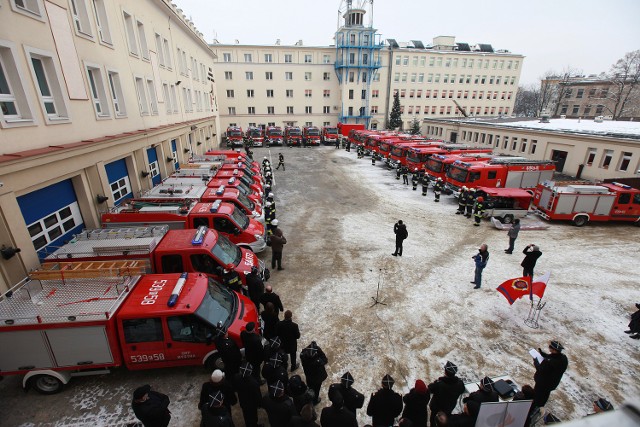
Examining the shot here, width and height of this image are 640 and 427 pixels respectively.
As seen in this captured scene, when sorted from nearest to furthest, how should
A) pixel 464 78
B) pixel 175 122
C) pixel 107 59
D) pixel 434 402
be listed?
pixel 434 402 → pixel 107 59 → pixel 175 122 → pixel 464 78

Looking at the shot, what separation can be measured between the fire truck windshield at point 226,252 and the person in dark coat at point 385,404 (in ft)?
17.6

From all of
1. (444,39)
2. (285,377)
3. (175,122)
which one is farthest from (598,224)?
(444,39)

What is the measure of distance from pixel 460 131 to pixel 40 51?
4054 cm

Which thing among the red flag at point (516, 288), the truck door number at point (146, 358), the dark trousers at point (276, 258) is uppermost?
the red flag at point (516, 288)

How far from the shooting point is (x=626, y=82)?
1857 inches

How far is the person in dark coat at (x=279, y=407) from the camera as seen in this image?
4422mm

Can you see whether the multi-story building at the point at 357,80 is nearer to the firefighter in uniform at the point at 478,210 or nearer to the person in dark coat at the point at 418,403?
the firefighter in uniform at the point at 478,210

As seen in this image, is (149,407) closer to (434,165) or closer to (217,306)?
(217,306)

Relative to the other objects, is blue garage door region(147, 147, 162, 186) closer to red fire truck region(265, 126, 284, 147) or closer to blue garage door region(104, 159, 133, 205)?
blue garage door region(104, 159, 133, 205)

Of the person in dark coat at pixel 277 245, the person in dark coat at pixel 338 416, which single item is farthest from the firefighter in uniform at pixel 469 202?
the person in dark coat at pixel 338 416

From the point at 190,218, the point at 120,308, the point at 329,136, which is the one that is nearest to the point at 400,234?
the point at 190,218

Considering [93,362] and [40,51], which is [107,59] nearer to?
[40,51]

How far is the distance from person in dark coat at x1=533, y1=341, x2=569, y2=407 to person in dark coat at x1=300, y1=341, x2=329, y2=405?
385 cm

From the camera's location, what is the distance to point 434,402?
17.1ft
